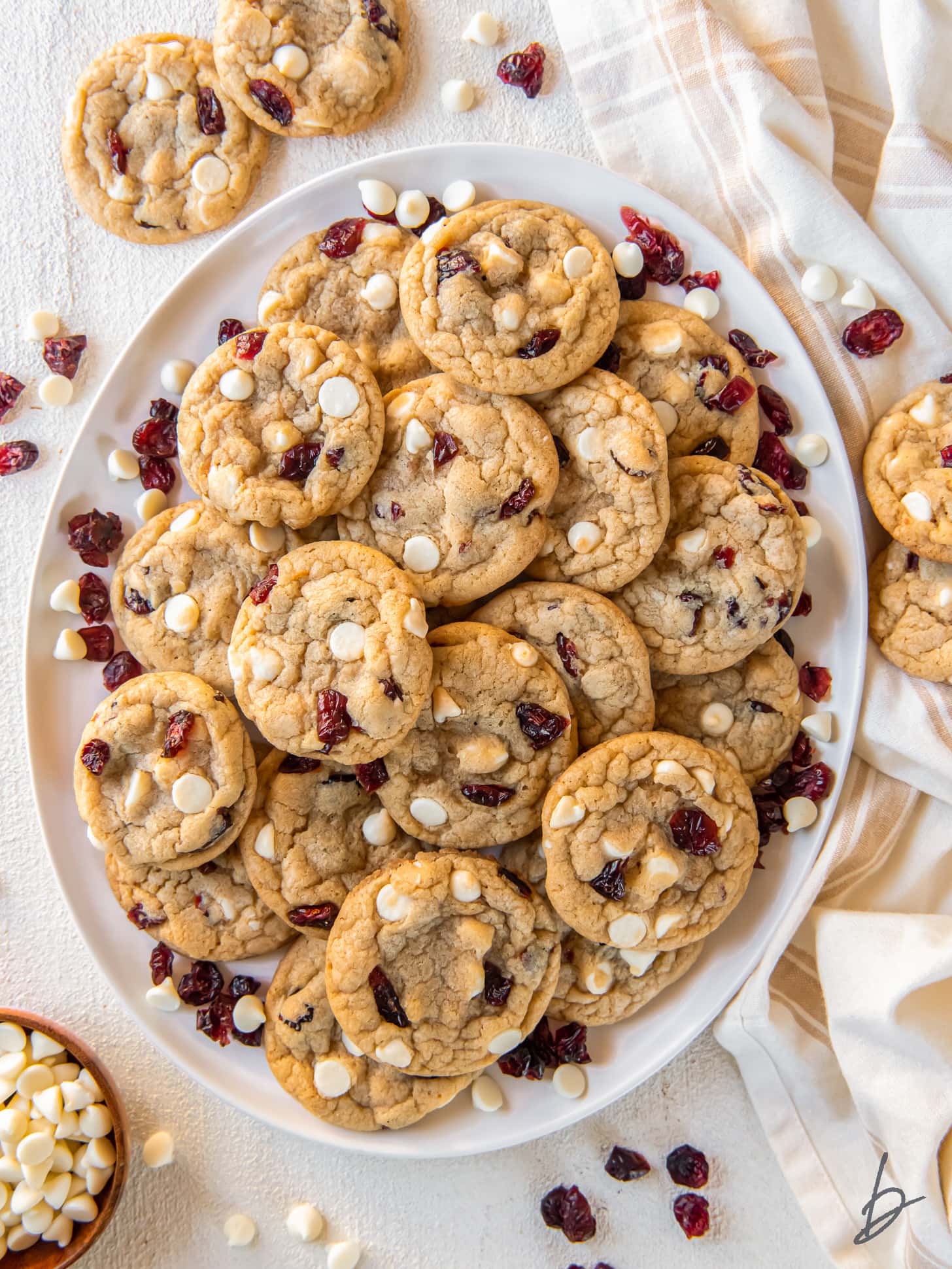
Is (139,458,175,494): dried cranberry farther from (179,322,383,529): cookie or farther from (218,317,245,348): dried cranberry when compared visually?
(218,317,245,348): dried cranberry

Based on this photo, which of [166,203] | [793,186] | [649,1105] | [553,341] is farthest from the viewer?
[649,1105]

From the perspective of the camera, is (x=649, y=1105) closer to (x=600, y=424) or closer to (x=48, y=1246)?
(x=48, y=1246)

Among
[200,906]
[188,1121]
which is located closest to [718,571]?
[200,906]

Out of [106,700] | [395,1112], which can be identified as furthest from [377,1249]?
[106,700]

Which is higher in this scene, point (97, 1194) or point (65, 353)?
point (65, 353)

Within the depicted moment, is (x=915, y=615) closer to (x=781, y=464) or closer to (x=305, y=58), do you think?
(x=781, y=464)

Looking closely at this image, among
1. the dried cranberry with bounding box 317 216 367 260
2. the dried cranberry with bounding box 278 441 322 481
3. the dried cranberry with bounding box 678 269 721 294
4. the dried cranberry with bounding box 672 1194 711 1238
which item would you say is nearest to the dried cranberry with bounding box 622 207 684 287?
the dried cranberry with bounding box 678 269 721 294

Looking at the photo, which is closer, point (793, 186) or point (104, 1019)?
point (793, 186)

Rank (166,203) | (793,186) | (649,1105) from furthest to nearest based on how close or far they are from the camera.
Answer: (649,1105), (166,203), (793,186)
